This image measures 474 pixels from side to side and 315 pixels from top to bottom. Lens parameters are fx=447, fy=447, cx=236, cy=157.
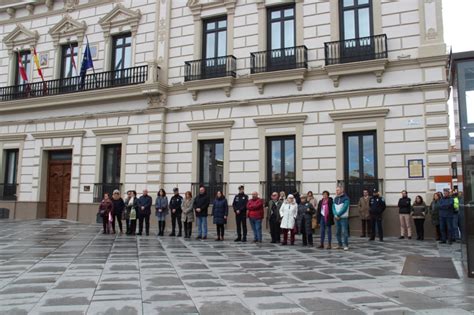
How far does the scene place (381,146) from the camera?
50.5 feet

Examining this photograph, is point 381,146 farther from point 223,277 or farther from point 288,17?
point 223,277

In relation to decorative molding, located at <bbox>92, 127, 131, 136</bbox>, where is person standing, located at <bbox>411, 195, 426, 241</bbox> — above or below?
below

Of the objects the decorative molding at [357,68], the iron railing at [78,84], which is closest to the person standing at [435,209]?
the decorative molding at [357,68]

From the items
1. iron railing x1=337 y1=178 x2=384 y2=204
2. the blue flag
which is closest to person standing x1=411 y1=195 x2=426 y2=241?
iron railing x1=337 y1=178 x2=384 y2=204

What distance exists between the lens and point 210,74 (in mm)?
18422

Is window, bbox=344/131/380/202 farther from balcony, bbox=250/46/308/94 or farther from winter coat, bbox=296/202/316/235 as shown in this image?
winter coat, bbox=296/202/316/235

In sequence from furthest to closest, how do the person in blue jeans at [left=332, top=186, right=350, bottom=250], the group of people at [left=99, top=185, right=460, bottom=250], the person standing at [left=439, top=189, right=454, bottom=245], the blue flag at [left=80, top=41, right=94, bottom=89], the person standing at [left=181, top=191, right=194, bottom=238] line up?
the blue flag at [left=80, top=41, right=94, bottom=89] → the person standing at [left=181, top=191, right=194, bottom=238] → the person standing at [left=439, top=189, right=454, bottom=245] → the group of people at [left=99, top=185, right=460, bottom=250] → the person in blue jeans at [left=332, top=186, right=350, bottom=250]

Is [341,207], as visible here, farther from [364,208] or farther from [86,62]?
[86,62]

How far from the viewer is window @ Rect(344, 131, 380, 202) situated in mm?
15664

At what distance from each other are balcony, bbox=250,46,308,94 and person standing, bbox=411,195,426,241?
230 inches

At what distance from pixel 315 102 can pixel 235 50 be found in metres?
4.11

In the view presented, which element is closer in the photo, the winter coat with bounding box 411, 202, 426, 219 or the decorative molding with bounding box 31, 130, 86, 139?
the winter coat with bounding box 411, 202, 426, 219

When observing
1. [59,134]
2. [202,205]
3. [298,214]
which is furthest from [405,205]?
[59,134]

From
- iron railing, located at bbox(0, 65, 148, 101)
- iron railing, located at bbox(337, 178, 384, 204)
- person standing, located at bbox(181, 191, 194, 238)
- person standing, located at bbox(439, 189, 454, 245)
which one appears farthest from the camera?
iron railing, located at bbox(0, 65, 148, 101)
